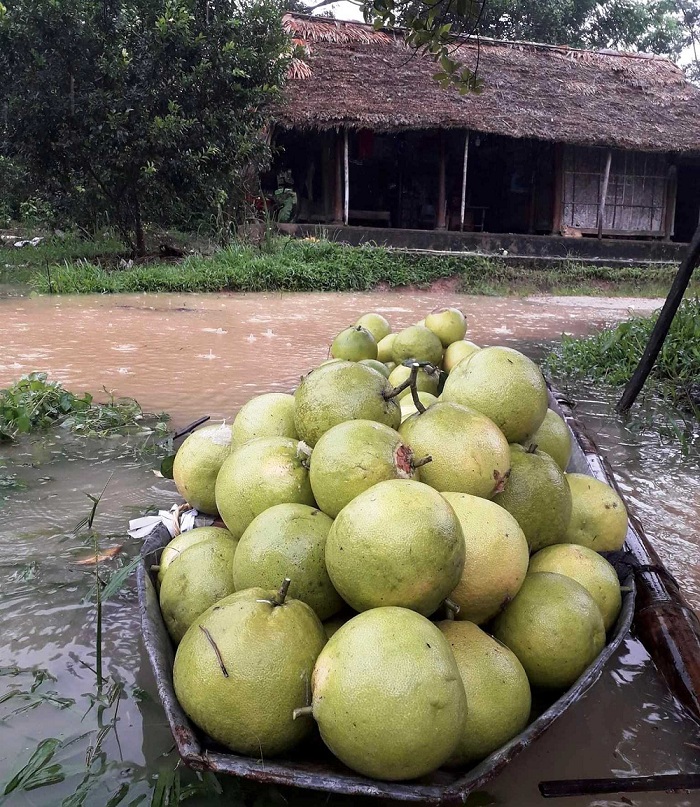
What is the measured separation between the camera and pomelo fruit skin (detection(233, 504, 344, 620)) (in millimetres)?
1399

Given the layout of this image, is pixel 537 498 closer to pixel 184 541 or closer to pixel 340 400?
pixel 340 400

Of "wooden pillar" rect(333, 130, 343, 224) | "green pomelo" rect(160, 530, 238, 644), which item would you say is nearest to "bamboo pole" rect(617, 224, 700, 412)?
"green pomelo" rect(160, 530, 238, 644)

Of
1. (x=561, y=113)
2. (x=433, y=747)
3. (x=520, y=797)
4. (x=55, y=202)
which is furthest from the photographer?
(x=561, y=113)

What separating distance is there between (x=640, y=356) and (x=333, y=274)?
23.3ft

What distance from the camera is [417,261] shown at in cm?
1328

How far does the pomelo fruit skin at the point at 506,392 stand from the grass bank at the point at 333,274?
28.1 ft

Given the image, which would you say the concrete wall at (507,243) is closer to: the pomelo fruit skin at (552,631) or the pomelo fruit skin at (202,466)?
the pomelo fruit skin at (202,466)

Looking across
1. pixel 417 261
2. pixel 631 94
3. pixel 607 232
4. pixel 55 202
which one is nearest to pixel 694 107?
pixel 631 94

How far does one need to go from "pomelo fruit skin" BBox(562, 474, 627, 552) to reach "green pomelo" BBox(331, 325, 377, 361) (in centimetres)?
124

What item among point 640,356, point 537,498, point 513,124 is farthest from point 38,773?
point 513,124

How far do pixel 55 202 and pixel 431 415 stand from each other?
11617mm

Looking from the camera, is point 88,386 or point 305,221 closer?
point 88,386

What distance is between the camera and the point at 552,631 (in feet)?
4.65

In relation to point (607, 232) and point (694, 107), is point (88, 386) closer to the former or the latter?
point (607, 232)
